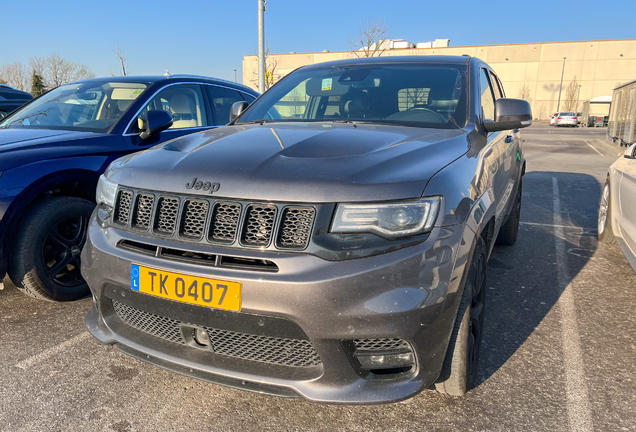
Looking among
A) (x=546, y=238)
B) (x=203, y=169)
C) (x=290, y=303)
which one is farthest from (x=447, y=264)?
(x=546, y=238)

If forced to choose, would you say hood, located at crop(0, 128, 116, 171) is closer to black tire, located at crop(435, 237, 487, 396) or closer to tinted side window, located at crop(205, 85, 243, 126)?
tinted side window, located at crop(205, 85, 243, 126)

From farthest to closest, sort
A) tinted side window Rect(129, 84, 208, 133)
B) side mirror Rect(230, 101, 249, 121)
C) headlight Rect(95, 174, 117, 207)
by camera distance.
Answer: tinted side window Rect(129, 84, 208, 133)
side mirror Rect(230, 101, 249, 121)
headlight Rect(95, 174, 117, 207)

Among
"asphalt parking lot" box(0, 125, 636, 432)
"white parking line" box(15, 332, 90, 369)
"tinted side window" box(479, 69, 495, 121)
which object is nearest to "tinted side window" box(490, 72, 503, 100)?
"tinted side window" box(479, 69, 495, 121)

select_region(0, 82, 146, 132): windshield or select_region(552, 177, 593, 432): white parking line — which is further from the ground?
select_region(0, 82, 146, 132): windshield

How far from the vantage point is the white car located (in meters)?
3.99

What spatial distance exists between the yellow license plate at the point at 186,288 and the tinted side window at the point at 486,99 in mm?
2025

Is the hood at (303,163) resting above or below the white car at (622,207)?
above

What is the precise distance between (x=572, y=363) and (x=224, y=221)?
212 cm

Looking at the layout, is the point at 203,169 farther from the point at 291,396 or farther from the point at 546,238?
the point at 546,238

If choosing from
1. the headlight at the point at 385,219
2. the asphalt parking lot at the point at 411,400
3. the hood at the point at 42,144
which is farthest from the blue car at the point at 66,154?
the headlight at the point at 385,219

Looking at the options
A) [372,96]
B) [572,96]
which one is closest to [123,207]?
[372,96]

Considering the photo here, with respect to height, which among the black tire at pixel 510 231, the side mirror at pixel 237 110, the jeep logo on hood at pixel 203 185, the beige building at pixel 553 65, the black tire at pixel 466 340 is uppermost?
the beige building at pixel 553 65

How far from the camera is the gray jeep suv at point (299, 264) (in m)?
1.74

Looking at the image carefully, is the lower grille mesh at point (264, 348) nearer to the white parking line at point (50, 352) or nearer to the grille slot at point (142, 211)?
the grille slot at point (142, 211)
